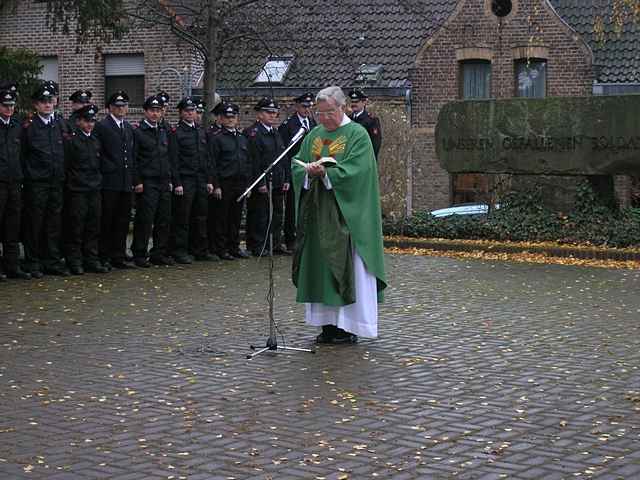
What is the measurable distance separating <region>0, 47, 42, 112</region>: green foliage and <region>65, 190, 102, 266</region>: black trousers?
7.45 metres

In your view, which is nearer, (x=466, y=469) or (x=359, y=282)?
(x=466, y=469)

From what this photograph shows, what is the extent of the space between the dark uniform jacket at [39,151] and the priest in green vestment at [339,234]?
537 centimetres

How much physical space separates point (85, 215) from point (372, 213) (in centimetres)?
622

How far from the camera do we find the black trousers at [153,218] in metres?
16.9

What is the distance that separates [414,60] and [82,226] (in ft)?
66.4

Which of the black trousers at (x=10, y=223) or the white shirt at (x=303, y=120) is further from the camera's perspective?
the white shirt at (x=303, y=120)

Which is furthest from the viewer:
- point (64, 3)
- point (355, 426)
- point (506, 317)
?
point (64, 3)

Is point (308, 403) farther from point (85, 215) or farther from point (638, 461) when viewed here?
point (85, 215)

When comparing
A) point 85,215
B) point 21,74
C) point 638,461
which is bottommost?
point 638,461

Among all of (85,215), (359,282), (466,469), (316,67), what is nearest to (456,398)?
(466,469)

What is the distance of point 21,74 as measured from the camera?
23.6 m

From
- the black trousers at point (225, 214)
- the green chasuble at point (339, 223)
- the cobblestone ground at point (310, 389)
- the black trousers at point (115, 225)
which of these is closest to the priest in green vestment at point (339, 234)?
the green chasuble at point (339, 223)

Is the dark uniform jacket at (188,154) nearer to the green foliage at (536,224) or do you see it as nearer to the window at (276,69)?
the green foliage at (536,224)

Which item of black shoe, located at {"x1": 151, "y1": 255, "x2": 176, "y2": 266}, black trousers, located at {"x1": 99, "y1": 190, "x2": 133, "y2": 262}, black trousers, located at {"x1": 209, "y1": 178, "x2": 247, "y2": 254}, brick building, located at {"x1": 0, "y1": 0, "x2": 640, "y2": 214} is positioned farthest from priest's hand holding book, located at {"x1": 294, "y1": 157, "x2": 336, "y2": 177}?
brick building, located at {"x1": 0, "y1": 0, "x2": 640, "y2": 214}
